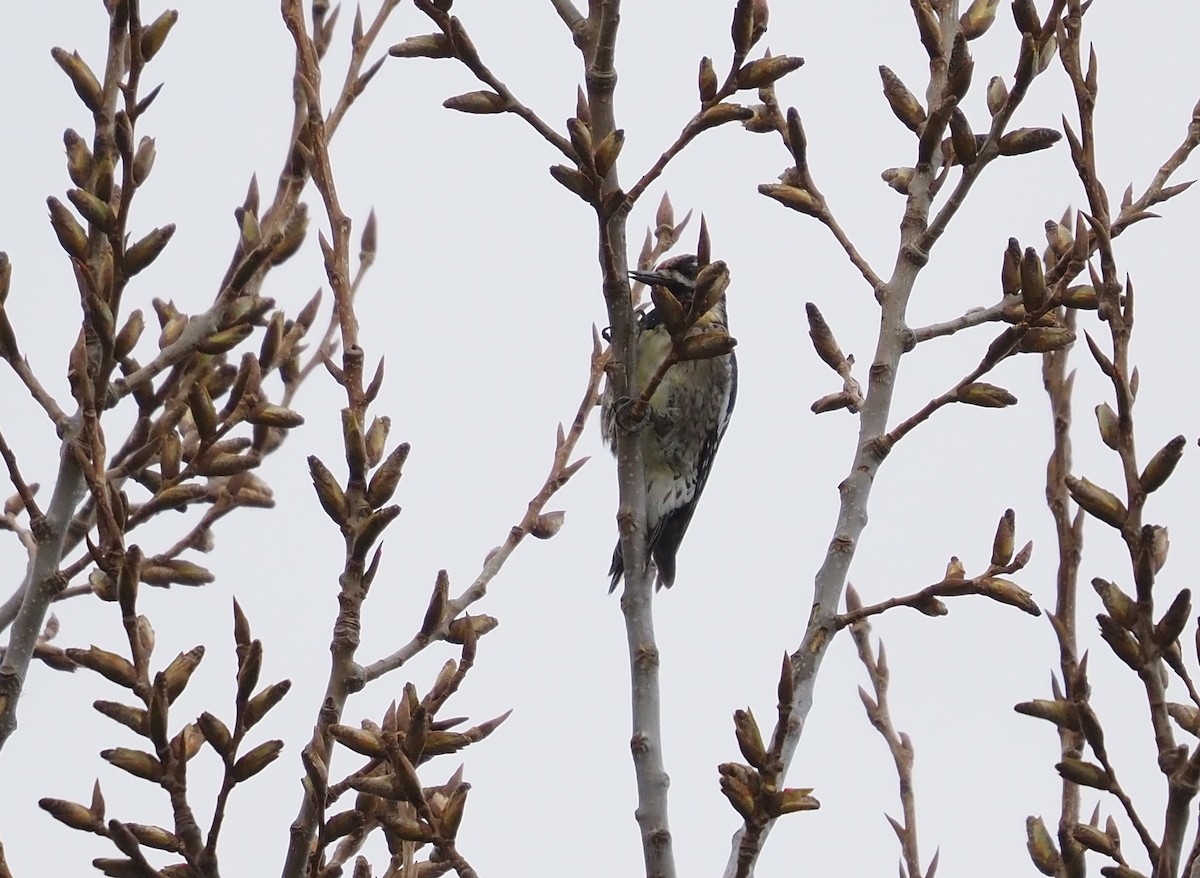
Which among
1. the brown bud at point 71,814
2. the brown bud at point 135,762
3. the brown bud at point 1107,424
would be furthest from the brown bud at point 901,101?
the brown bud at point 71,814

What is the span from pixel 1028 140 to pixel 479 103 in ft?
3.08

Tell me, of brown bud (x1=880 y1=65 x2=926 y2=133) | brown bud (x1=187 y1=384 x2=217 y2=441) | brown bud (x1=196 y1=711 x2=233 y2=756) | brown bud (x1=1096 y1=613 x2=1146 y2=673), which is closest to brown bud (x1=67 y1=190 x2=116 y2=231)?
brown bud (x1=187 y1=384 x2=217 y2=441)

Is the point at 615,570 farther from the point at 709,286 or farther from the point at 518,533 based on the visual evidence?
the point at 709,286

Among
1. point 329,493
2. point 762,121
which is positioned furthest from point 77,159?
point 762,121

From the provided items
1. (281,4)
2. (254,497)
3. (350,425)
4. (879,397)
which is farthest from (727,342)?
(254,497)

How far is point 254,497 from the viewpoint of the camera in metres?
3.36

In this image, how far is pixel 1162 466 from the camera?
6.63ft

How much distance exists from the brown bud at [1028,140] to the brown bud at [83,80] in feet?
5.05

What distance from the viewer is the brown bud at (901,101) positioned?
8.91 ft

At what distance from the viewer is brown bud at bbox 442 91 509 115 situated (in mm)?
2492

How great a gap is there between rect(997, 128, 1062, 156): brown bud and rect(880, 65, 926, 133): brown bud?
0.18 meters

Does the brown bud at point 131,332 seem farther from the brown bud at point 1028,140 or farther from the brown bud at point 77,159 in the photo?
the brown bud at point 1028,140

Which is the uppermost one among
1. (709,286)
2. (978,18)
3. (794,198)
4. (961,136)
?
(978,18)

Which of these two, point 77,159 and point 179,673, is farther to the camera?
point 77,159
